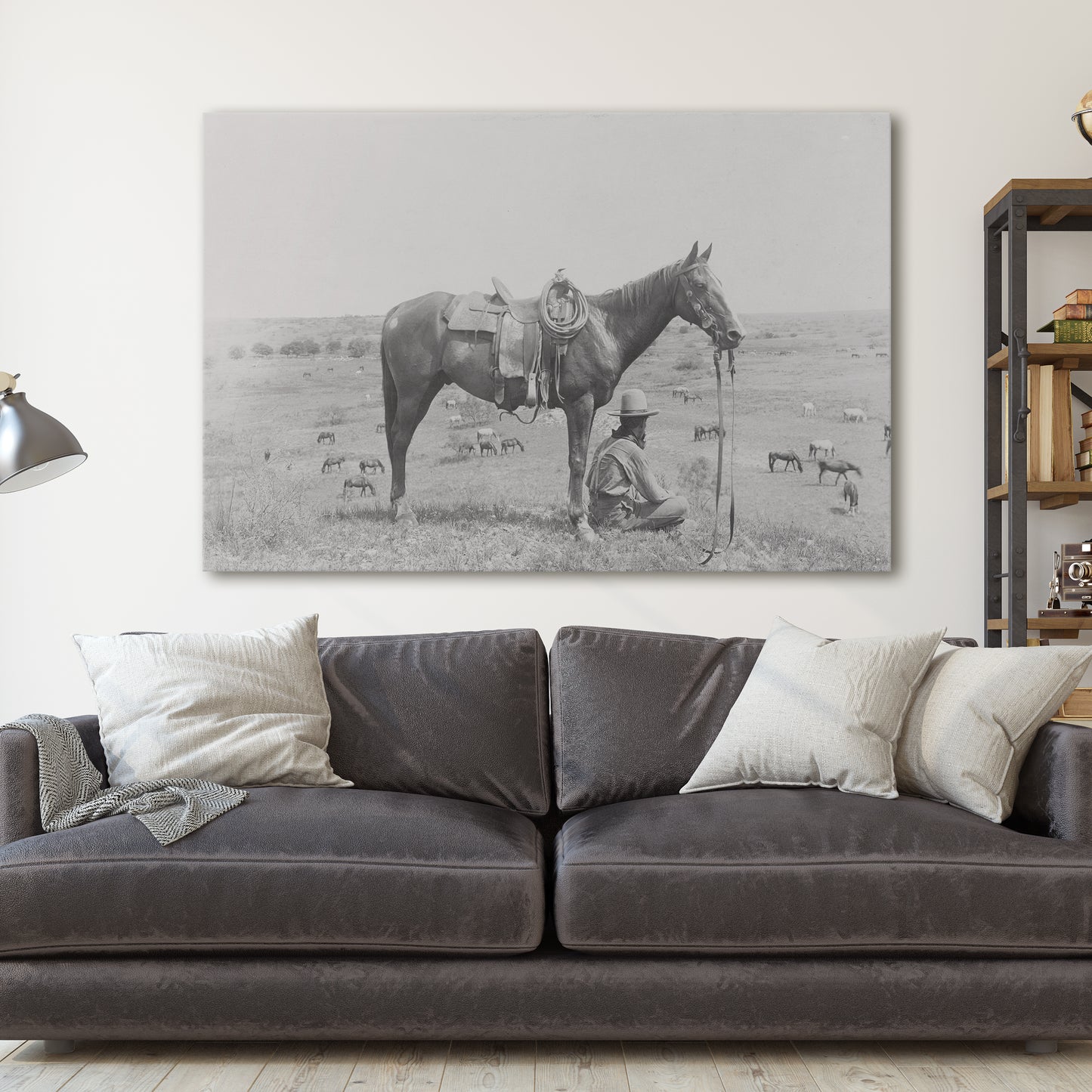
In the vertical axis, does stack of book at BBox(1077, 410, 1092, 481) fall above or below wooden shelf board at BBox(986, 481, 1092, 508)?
above

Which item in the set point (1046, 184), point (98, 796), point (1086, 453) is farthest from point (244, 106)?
point (1086, 453)

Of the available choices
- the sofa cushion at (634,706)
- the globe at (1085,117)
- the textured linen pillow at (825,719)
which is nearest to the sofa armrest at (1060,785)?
the textured linen pillow at (825,719)

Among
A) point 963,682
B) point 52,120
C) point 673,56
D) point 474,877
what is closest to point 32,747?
point 474,877

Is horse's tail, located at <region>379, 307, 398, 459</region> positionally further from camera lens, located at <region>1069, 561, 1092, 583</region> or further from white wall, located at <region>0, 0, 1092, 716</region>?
camera lens, located at <region>1069, 561, 1092, 583</region>

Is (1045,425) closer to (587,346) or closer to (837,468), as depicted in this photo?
(837,468)

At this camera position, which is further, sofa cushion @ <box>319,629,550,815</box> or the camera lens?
the camera lens

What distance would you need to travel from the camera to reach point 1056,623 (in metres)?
3.29

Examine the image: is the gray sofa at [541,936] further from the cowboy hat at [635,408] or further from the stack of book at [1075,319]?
the stack of book at [1075,319]

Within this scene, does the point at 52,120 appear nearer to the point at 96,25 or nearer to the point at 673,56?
the point at 96,25

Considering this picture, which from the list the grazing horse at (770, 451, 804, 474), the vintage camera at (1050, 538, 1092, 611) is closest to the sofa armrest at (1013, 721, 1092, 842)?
the vintage camera at (1050, 538, 1092, 611)

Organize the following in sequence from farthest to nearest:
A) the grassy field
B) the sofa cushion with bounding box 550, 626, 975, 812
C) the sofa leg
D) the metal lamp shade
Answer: the grassy field
the sofa cushion with bounding box 550, 626, 975, 812
the metal lamp shade
the sofa leg

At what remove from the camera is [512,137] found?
357 centimetres

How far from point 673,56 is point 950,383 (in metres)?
1.43

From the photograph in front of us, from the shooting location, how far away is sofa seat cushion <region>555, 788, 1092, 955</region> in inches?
78.8
